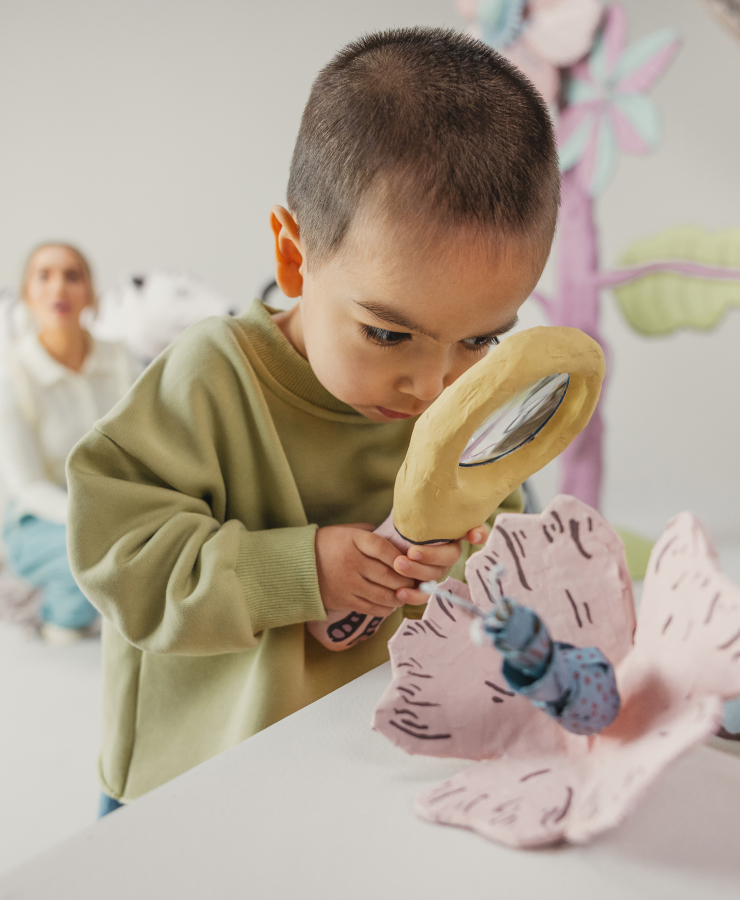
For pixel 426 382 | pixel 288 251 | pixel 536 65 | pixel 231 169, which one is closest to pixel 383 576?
pixel 426 382

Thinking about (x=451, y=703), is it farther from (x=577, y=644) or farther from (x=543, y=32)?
(x=543, y=32)

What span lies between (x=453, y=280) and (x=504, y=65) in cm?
16

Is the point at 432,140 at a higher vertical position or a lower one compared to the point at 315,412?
higher

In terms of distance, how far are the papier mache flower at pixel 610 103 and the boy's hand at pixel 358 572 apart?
1.09m

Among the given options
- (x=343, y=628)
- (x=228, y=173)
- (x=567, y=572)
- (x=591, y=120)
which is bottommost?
(x=343, y=628)

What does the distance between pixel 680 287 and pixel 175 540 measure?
1147 mm

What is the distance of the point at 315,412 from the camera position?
588mm

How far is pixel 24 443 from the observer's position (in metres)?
1.52

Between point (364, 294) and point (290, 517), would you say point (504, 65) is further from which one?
point (290, 517)

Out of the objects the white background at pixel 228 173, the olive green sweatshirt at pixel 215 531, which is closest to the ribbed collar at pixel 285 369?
the olive green sweatshirt at pixel 215 531

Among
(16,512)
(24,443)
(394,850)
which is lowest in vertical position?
(16,512)

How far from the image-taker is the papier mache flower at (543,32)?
1329mm

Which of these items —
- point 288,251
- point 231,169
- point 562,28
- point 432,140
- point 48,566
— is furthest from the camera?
point 231,169

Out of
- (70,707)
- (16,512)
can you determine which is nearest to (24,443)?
(16,512)
